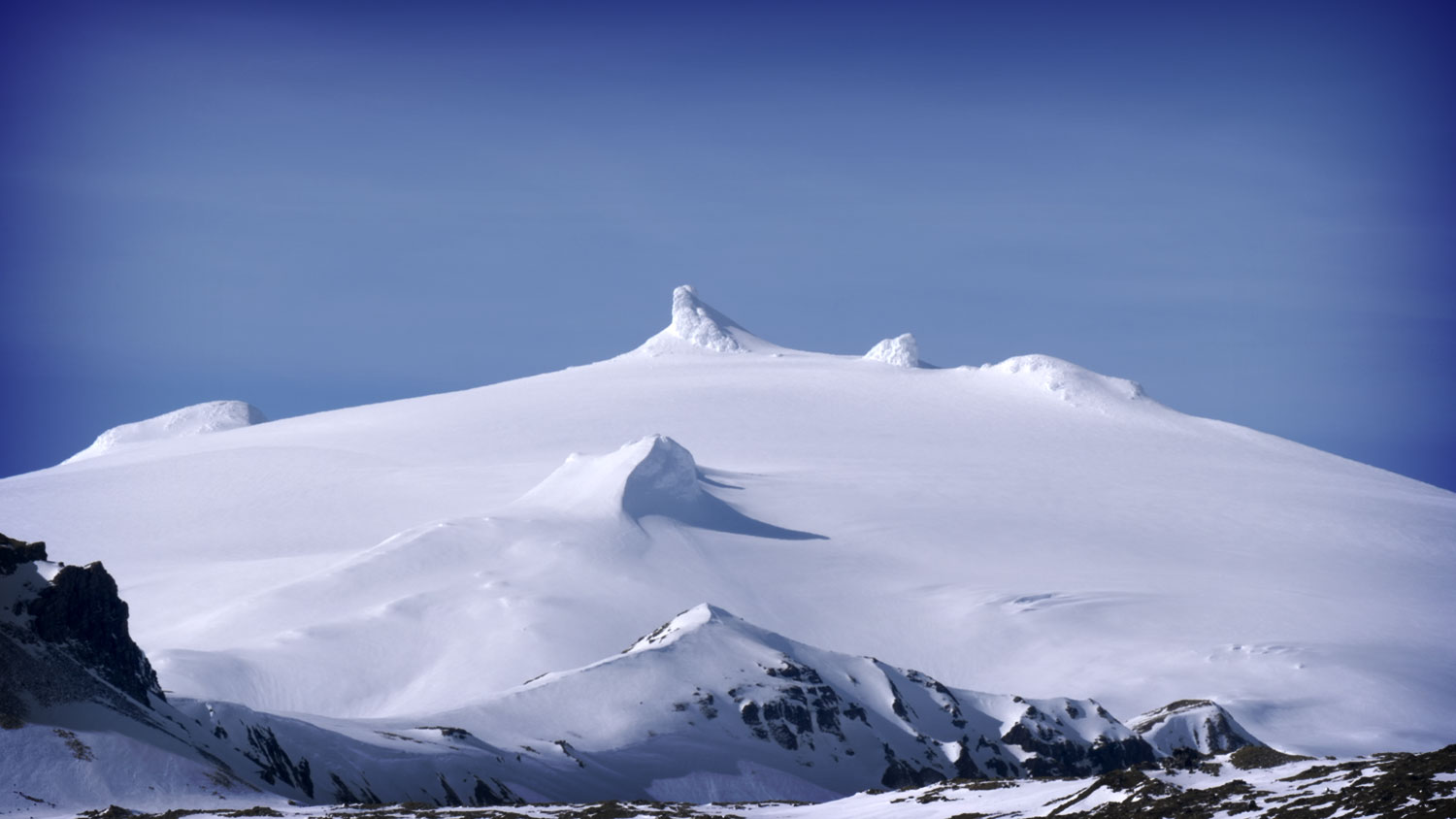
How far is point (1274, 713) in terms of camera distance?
397 feet

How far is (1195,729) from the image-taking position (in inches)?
4419

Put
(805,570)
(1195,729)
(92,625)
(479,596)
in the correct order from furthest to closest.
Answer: (805,570)
(479,596)
(1195,729)
(92,625)

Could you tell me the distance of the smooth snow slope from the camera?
12225 cm

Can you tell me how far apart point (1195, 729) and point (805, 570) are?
47.3 m

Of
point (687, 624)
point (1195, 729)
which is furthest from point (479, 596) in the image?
point (1195, 729)

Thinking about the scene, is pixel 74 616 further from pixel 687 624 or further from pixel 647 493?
pixel 647 493

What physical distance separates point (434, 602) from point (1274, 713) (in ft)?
233

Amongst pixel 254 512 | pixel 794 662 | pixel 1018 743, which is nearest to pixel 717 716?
pixel 794 662

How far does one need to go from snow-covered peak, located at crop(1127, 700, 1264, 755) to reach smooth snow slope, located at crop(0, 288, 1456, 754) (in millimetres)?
7281

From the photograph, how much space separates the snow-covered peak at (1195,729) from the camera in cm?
10988

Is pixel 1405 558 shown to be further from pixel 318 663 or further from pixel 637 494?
pixel 318 663

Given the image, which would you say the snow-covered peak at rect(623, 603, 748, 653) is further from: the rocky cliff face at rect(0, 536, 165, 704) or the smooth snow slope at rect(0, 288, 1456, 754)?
the rocky cliff face at rect(0, 536, 165, 704)

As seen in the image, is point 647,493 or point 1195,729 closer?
point 1195,729

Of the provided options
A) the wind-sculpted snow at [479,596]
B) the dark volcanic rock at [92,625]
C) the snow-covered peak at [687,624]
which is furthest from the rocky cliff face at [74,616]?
the snow-covered peak at [687,624]
